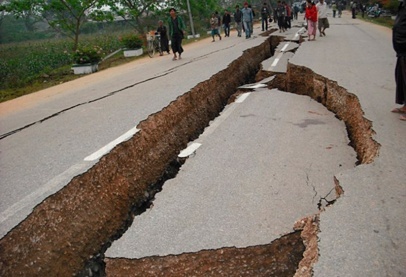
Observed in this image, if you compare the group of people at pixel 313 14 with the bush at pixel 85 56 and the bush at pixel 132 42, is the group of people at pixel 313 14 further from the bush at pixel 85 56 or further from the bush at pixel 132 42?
the bush at pixel 132 42

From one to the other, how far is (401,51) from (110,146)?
3.59 m

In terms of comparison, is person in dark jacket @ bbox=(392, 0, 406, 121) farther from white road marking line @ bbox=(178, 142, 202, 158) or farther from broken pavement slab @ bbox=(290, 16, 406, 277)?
white road marking line @ bbox=(178, 142, 202, 158)

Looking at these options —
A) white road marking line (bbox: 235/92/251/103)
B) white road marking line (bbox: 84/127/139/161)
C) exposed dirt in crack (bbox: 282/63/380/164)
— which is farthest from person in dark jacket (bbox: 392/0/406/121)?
white road marking line (bbox: 84/127/139/161)

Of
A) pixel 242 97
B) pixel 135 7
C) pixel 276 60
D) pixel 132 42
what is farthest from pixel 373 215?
pixel 135 7

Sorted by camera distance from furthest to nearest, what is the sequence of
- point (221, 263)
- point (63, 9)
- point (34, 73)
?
point (63, 9)
point (34, 73)
point (221, 263)

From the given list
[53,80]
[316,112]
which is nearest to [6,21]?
[53,80]

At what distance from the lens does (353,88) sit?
224 inches

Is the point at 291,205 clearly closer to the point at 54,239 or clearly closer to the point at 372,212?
the point at 372,212

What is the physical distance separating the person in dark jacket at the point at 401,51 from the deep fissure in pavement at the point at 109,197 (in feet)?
1.60

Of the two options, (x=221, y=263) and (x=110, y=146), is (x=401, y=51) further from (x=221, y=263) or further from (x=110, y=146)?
(x=110, y=146)

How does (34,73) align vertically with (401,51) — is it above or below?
below

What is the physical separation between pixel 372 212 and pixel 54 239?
249cm

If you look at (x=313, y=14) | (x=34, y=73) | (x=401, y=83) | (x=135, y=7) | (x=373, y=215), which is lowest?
(x=373, y=215)

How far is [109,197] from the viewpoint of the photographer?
3623 mm
